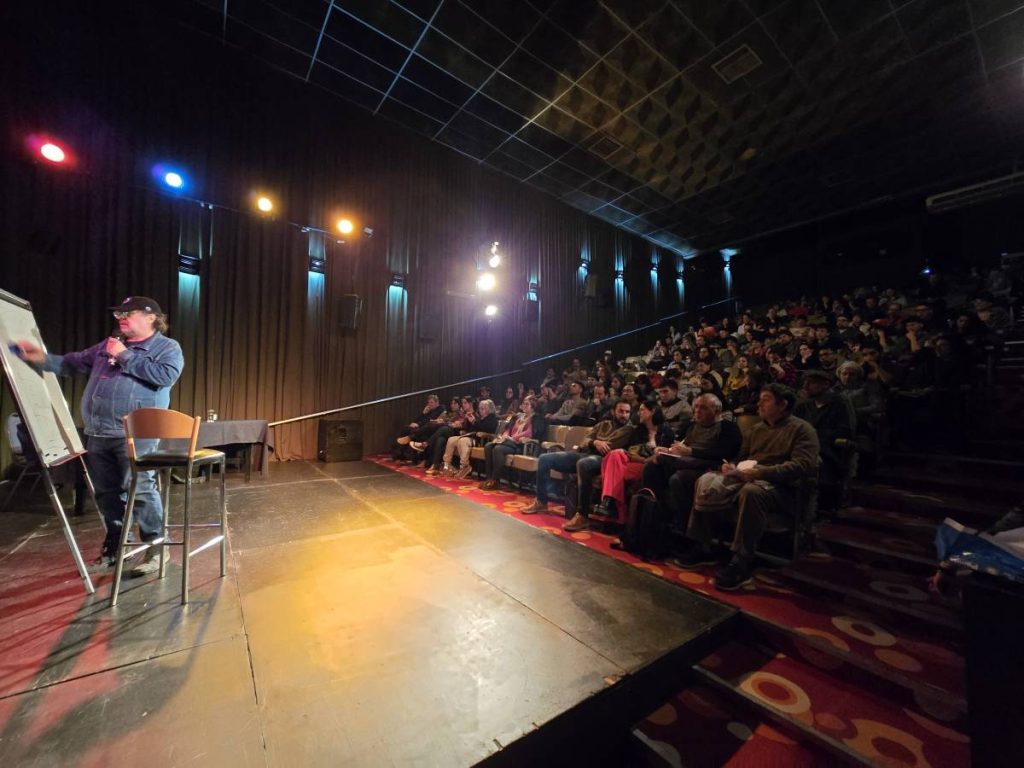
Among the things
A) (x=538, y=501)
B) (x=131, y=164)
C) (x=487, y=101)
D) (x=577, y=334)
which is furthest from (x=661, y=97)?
(x=131, y=164)

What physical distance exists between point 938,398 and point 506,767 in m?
4.57

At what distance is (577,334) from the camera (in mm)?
8828

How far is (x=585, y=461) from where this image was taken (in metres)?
3.12

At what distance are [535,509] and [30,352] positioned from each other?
Answer: 124 inches

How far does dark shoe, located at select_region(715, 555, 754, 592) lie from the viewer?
2066mm

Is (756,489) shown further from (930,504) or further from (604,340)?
(604,340)

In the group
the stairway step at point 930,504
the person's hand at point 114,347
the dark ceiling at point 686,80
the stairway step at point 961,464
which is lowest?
the stairway step at point 930,504

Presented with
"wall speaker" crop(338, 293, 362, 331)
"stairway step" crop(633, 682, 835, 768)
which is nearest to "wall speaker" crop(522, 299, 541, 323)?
"wall speaker" crop(338, 293, 362, 331)

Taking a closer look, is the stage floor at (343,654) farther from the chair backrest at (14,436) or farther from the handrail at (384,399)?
the handrail at (384,399)

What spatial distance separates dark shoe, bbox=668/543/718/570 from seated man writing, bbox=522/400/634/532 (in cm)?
78

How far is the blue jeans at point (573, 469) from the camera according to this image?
3.10m

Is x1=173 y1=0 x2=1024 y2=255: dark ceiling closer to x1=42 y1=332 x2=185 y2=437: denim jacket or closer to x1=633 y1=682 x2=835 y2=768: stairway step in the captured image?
x1=42 y1=332 x2=185 y2=437: denim jacket

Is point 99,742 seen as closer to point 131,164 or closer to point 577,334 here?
point 131,164

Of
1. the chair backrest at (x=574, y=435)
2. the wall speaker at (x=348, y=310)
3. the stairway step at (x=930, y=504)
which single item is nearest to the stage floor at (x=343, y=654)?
the stairway step at (x=930, y=504)
